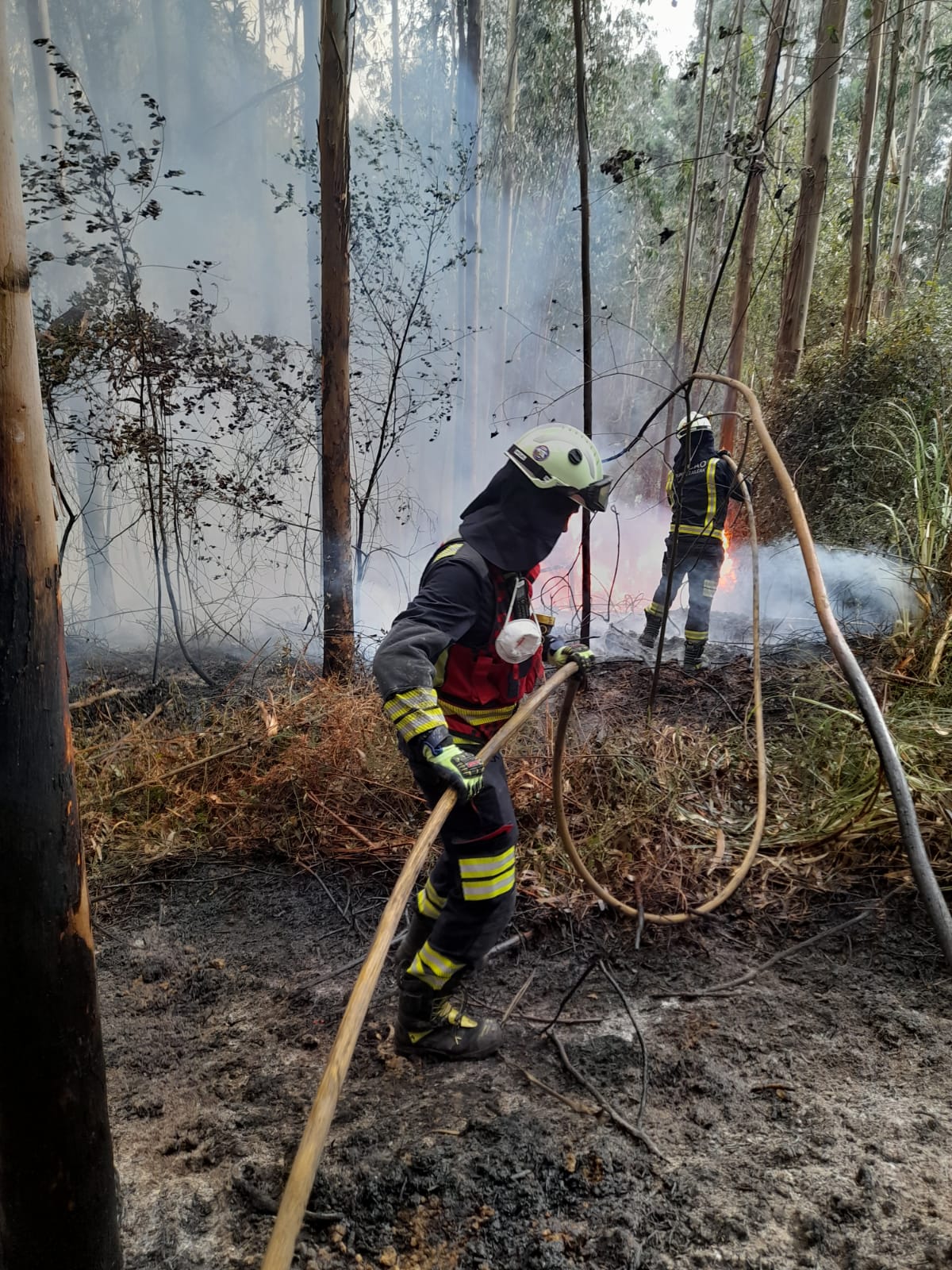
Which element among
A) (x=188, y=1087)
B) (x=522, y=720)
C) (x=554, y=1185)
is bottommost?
(x=188, y=1087)

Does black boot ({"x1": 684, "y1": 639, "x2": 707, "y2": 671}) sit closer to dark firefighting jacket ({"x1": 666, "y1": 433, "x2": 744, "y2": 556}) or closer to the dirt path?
dark firefighting jacket ({"x1": 666, "y1": 433, "x2": 744, "y2": 556})

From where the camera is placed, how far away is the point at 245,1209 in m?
2.21

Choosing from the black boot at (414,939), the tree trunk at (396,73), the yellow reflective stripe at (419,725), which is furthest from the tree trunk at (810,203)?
the yellow reflective stripe at (419,725)

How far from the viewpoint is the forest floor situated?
2.09m

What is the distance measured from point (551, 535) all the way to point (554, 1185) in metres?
2.09

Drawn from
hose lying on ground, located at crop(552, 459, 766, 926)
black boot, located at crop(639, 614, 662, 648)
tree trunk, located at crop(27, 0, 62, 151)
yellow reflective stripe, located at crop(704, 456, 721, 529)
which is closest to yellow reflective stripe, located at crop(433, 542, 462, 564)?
hose lying on ground, located at crop(552, 459, 766, 926)

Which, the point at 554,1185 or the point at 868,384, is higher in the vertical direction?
the point at 868,384

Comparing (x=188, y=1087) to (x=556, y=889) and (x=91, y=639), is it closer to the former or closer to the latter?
(x=556, y=889)

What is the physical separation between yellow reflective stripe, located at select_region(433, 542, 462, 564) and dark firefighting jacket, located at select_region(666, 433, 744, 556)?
13.9 ft

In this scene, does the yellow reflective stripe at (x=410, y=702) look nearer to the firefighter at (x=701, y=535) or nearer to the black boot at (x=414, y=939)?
the black boot at (x=414, y=939)

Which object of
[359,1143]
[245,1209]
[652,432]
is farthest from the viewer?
[652,432]

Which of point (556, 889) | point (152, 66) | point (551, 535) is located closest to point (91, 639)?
point (556, 889)

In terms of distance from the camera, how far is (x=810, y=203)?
30.2ft

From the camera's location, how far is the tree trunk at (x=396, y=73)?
46.5ft
